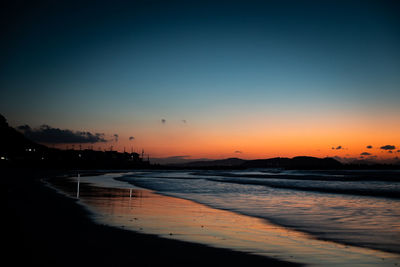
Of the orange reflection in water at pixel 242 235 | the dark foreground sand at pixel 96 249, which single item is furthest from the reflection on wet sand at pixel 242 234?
the dark foreground sand at pixel 96 249

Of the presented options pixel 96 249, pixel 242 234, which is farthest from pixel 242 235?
pixel 96 249

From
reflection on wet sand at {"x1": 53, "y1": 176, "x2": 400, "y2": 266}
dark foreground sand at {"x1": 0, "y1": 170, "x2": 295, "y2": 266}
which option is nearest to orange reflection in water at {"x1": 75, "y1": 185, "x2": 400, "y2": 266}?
reflection on wet sand at {"x1": 53, "y1": 176, "x2": 400, "y2": 266}

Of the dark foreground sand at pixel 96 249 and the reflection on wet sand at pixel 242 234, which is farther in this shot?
the reflection on wet sand at pixel 242 234

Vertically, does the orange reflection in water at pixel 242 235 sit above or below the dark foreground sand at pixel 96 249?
below

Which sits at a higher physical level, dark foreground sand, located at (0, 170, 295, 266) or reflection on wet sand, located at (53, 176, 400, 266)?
dark foreground sand, located at (0, 170, 295, 266)

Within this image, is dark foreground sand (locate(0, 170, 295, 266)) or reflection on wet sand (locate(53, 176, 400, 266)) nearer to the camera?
dark foreground sand (locate(0, 170, 295, 266))

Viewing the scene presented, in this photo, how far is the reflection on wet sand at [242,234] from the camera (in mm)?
6766

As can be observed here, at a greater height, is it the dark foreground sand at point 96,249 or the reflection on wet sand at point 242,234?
the dark foreground sand at point 96,249

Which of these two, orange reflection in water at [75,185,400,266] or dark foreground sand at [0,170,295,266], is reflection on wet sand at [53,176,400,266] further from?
dark foreground sand at [0,170,295,266]

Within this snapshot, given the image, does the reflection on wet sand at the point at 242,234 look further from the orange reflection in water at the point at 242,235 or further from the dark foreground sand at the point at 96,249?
the dark foreground sand at the point at 96,249

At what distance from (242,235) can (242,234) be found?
0.14m

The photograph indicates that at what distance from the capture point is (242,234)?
8.90 meters

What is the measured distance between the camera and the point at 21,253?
5.86m

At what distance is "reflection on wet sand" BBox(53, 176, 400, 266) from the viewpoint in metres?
6.77
